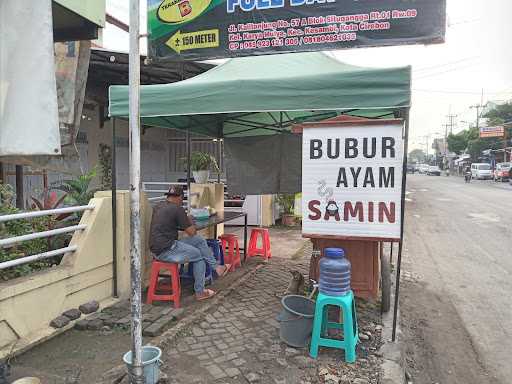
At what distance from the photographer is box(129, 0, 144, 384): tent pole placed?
270cm

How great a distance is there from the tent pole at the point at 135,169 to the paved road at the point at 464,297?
2.58m

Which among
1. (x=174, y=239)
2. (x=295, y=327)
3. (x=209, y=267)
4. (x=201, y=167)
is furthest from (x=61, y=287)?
(x=201, y=167)

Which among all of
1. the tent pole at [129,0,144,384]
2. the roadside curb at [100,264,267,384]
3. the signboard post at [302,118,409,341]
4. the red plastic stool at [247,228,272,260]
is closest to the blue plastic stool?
the signboard post at [302,118,409,341]

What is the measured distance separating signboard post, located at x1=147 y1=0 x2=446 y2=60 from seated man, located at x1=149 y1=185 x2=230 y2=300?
170 cm

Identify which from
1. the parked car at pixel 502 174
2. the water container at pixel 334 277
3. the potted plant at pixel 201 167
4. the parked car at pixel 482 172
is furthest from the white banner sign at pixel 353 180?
the parked car at pixel 482 172

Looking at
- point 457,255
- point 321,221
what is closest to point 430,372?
point 321,221

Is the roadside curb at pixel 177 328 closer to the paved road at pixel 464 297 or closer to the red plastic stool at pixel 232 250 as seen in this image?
the red plastic stool at pixel 232 250

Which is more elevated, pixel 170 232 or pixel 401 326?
pixel 170 232

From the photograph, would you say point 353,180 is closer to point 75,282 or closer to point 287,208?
point 75,282

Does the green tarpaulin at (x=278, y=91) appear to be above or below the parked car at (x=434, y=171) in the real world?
above

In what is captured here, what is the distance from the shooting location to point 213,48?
13.7ft

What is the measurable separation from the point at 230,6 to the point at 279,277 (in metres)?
3.81

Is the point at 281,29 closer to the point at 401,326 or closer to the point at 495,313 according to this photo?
the point at 401,326

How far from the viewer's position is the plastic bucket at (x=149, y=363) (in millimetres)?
2947
